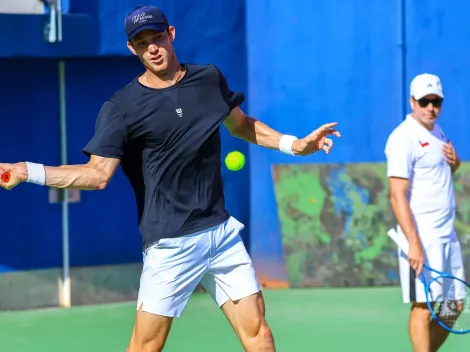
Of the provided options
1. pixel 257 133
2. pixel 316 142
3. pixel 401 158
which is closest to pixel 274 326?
pixel 401 158

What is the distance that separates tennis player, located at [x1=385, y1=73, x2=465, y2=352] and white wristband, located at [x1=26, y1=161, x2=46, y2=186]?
7.93 ft

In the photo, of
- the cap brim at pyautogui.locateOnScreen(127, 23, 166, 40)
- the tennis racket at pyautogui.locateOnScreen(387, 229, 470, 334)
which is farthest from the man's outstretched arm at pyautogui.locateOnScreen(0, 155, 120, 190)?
the tennis racket at pyautogui.locateOnScreen(387, 229, 470, 334)

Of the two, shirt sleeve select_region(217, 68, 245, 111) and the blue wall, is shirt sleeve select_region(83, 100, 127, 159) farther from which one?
the blue wall

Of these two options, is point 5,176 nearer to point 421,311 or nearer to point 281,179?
point 421,311

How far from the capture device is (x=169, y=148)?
5.59 metres

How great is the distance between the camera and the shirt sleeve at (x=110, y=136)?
17.9 ft

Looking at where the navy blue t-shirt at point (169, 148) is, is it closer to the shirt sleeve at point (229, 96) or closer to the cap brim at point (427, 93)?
the shirt sleeve at point (229, 96)

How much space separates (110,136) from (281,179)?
15.1 ft

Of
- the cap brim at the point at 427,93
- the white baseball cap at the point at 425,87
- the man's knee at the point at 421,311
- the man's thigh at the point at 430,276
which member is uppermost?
the white baseball cap at the point at 425,87

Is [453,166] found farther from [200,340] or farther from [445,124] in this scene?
[445,124]

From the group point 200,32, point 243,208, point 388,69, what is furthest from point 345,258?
point 200,32

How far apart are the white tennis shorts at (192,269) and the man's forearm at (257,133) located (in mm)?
526

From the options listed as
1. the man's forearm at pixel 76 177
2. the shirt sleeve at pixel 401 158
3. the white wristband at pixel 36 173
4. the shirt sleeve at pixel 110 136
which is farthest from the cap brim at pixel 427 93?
the white wristband at pixel 36 173

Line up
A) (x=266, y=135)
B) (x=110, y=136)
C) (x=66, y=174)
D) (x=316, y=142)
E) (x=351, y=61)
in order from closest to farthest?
(x=66, y=174) → (x=110, y=136) → (x=316, y=142) → (x=266, y=135) → (x=351, y=61)
